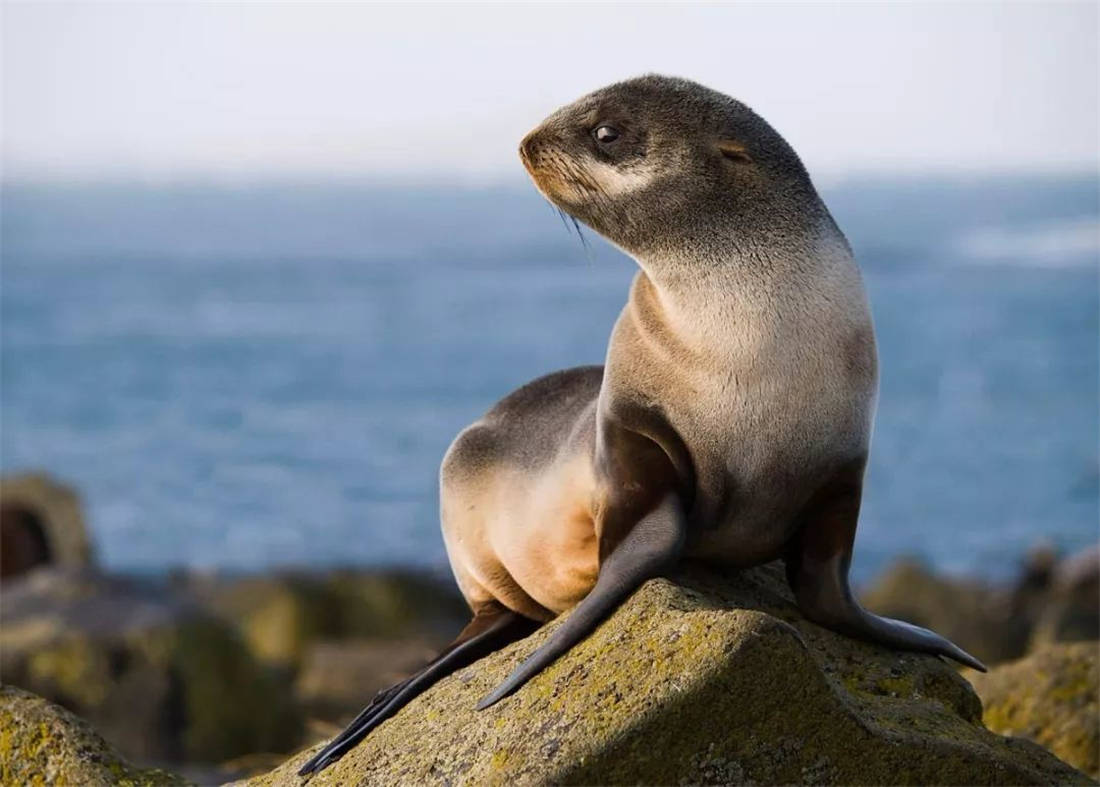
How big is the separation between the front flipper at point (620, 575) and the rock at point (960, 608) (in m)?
9.54

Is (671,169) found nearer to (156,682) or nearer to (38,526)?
(156,682)

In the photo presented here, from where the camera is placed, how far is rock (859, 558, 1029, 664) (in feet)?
50.6

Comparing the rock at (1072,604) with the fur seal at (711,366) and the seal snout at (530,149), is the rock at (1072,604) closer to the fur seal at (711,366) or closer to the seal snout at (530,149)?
the fur seal at (711,366)

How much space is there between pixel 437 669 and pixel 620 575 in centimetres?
100

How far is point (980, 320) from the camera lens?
196 feet

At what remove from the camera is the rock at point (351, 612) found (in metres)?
17.2

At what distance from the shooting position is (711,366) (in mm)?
6430

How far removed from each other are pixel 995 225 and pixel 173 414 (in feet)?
193

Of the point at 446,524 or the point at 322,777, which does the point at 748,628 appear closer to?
the point at 322,777

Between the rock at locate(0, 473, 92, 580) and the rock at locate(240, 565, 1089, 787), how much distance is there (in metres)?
14.5

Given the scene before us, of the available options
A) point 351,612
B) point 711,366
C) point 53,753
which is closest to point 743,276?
point 711,366

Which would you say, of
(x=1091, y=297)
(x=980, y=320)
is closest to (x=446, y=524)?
(x=980, y=320)

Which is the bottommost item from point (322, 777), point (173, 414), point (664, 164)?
point (173, 414)

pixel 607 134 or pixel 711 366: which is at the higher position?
pixel 607 134
